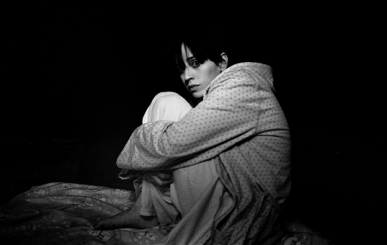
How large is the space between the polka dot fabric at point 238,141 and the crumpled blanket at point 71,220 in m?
0.30

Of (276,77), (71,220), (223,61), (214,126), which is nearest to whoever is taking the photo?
(214,126)

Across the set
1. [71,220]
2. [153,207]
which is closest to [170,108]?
[153,207]

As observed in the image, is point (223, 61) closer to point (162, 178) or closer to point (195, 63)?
point (195, 63)

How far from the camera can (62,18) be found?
2457mm

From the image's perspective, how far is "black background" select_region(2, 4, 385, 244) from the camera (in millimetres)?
2338

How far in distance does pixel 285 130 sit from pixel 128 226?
81 centimetres

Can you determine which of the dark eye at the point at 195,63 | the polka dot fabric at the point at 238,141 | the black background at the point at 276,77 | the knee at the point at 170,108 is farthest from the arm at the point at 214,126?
the black background at the point at 276,77

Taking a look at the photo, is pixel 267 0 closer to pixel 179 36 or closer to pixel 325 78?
pixel 325 78

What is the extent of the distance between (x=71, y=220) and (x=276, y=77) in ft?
7.08

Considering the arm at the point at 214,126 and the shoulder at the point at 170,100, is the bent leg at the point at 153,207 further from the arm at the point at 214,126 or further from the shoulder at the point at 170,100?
the arm at the point at 214,126

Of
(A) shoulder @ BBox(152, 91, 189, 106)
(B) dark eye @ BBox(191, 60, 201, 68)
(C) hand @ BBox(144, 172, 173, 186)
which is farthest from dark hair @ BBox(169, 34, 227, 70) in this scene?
(C) hand @ BBox(144, 172, 173, 186)

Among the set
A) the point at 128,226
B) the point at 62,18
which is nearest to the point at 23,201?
the point at 128,226

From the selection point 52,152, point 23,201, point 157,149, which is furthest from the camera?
point 52,152

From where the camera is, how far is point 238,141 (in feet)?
3.81
